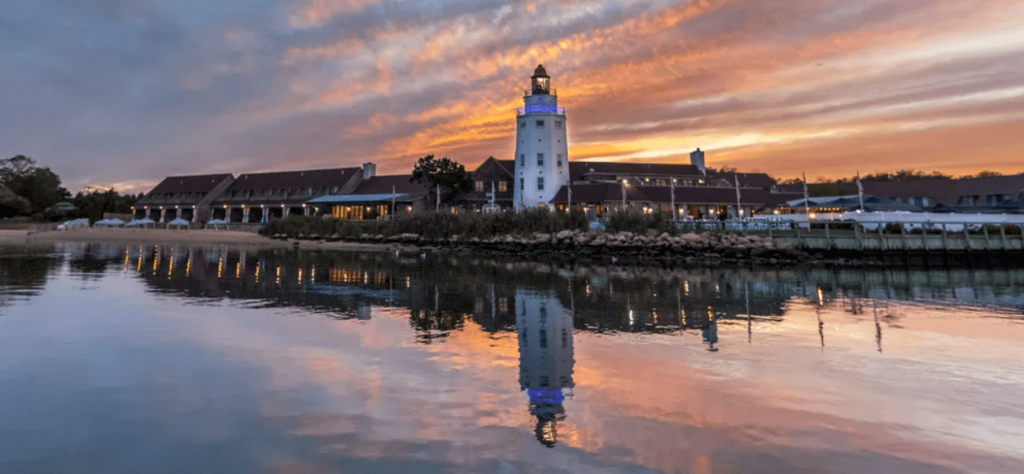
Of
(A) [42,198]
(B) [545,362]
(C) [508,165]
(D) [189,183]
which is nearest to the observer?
(B) [545,362]

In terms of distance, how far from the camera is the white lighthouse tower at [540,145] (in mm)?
56281

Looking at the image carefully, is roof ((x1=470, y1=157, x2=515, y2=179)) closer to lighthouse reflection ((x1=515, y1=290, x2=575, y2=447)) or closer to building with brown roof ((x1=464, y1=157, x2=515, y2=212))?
building with brown roof ((x1=464, y1=157, x2=515, y2=212))

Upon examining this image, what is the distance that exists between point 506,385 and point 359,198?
62102mm

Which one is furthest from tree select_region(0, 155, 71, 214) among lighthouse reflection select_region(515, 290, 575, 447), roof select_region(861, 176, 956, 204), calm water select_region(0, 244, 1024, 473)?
roof select_region(861, 176, 956, 204)

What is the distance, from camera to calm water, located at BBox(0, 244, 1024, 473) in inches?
201

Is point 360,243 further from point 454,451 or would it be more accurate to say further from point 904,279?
point 454,451

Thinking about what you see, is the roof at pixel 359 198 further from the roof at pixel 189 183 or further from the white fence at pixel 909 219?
the white fence at pixel 909 219

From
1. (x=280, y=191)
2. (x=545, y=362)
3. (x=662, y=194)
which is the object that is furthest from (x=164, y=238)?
(x=545, y=362)

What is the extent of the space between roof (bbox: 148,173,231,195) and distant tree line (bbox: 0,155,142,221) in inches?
472

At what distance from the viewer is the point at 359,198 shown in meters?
66.3

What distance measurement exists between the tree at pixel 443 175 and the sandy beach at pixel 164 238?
12027 mm

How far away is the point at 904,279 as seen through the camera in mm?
23750

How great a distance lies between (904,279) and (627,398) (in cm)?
2306

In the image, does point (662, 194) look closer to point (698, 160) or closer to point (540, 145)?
point (540, 145)
